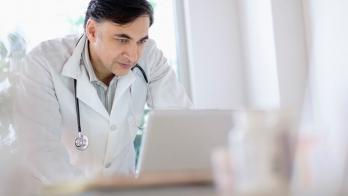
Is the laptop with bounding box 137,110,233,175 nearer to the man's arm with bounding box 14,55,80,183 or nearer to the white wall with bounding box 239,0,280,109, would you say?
the man's arm with bounding box 14,55,80,183

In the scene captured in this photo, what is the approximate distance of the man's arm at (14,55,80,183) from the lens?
1.54m

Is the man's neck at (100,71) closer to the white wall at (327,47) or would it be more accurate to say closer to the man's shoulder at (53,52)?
the man's shoulder at (53,52)

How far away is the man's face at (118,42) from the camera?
5.37 feet

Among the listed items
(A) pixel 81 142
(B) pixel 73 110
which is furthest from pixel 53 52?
(A) pixel 81 142

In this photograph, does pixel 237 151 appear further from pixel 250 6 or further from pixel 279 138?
pixel 250 6

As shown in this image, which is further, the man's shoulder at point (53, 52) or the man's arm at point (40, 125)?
the man's shoulder at point (53, 52)

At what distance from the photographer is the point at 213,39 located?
2.40 metres

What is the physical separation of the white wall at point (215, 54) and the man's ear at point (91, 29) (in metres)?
0.73

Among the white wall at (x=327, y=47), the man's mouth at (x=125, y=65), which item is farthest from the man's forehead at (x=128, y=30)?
the white wall at (x=327, y=47)

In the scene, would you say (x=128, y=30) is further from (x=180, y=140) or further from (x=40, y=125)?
(x=180, y=140)

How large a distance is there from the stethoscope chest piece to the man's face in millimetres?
246

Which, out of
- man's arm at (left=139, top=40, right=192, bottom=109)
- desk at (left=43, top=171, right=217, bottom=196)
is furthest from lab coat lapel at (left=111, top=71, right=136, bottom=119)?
desk at (left=43, top=171, right=217, bottom=196)

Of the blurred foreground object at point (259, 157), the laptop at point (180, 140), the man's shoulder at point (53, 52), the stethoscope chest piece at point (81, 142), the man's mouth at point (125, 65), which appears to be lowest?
the stethoscope chest piece at point (81, 142)

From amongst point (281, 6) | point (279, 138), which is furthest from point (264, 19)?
point (279, 138)
